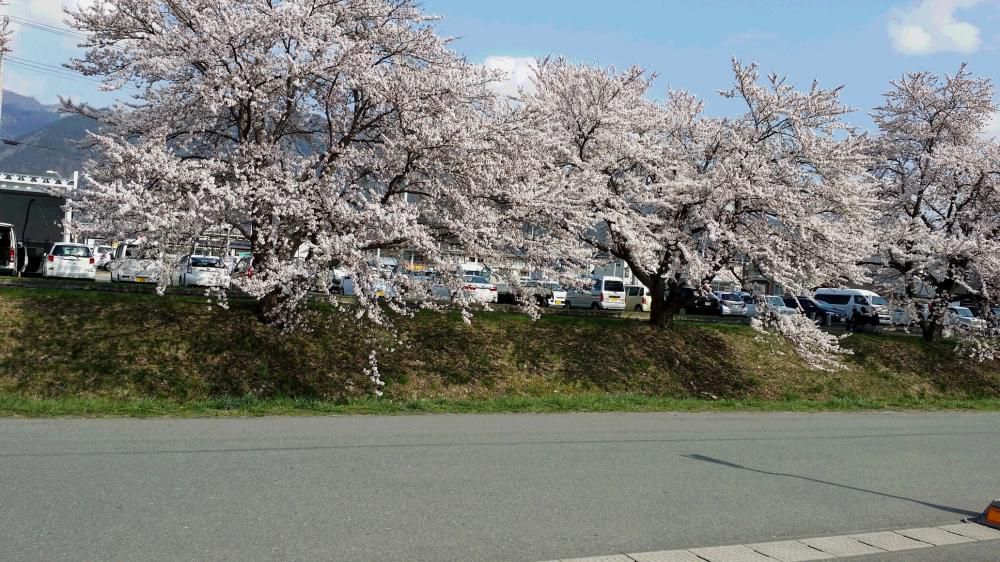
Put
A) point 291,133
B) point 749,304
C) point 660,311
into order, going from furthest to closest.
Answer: point 749,304 < point 660,311 < point 291,133

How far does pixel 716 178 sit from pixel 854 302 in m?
21.0

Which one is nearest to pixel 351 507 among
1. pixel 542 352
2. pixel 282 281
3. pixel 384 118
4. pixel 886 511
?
pixel 886 511

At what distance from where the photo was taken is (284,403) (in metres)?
13.2

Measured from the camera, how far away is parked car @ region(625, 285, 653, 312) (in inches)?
1540

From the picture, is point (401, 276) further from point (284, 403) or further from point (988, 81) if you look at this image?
point (988, 81)

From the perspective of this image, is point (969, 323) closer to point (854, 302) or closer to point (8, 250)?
point (854, 302)

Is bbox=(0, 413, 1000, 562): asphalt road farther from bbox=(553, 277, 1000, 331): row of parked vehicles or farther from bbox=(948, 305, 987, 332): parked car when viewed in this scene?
bbox=(553, 277, 1000, 331): row of parked vehicles

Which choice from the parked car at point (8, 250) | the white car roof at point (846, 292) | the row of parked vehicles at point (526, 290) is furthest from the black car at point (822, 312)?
the parked car at point (8, 250)

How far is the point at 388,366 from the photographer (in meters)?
17.4

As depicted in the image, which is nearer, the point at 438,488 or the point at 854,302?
the point at 438,488

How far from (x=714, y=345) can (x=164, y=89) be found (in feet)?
53.8

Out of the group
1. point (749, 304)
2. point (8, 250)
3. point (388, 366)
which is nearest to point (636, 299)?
point (749, 304)

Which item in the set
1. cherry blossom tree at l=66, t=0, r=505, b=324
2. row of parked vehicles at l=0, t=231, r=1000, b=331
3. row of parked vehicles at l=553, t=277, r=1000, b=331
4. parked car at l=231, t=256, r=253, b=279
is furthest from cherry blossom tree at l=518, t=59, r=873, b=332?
row of parked vehicles at l=553, t=277, r=1000, b=331

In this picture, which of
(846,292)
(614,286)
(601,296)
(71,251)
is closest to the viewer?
(71,251)
